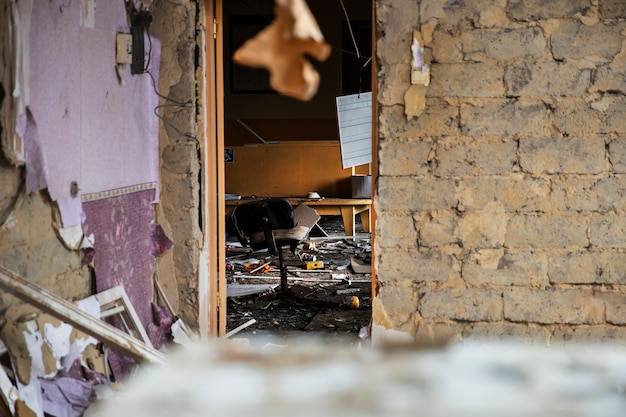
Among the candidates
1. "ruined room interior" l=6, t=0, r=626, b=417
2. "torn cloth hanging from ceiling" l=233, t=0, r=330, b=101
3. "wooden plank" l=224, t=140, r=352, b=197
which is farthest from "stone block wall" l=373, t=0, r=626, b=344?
"wooden plank" l=224, t=140, r=352, b=197

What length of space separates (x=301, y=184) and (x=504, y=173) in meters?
6.74

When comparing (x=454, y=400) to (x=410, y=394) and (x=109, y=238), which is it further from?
(x=109, y=238)

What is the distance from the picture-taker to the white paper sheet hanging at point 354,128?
7.23 meters

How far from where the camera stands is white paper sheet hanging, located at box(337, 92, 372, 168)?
7.23 metres

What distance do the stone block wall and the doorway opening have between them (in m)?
1.30

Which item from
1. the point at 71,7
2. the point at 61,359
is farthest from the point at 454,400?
the point at 71,7

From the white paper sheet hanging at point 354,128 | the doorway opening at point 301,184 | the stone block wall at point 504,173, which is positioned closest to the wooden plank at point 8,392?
the stone block wall at point 504,173

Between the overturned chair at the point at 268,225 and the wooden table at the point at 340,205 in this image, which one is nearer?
the overturned chair at the point at 268,225

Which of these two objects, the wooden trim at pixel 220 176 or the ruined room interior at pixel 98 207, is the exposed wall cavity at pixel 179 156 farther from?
the wooden trim at pixel 220 176

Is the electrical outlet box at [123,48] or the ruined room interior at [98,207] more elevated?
the electrical outlet box at [123,48]

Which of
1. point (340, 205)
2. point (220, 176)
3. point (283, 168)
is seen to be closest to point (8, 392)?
point (220, 176)

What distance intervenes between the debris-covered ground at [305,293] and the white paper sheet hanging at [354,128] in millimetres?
1139

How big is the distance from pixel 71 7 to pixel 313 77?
9.24 ft

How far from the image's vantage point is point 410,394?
1.25 meters
